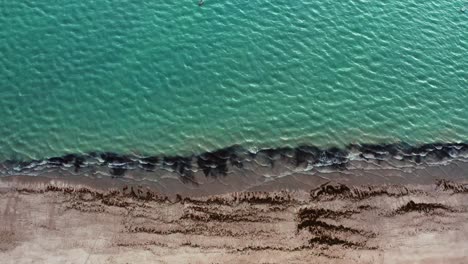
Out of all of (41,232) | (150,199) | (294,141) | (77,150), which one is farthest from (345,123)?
(41,232)

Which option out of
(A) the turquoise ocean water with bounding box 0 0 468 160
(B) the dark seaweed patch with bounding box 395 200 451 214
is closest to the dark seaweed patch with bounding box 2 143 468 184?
(A) the turquoise ocean water with bounding box 0 0 468 160

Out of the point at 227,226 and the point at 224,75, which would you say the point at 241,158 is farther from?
the point at 224,75

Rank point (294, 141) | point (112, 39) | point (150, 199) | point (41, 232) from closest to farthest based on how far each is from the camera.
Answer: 1. point (41, 232)
2. point (150, 199)
3. point (294, 141)
4. point (112, 39)

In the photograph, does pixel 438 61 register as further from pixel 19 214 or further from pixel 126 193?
pixel 19 214

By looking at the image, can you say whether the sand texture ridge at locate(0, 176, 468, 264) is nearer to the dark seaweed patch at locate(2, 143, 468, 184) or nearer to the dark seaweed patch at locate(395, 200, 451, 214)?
the dark seaweed patch at locate(395, 200, 451, 214)

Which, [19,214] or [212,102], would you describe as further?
[212,102]
